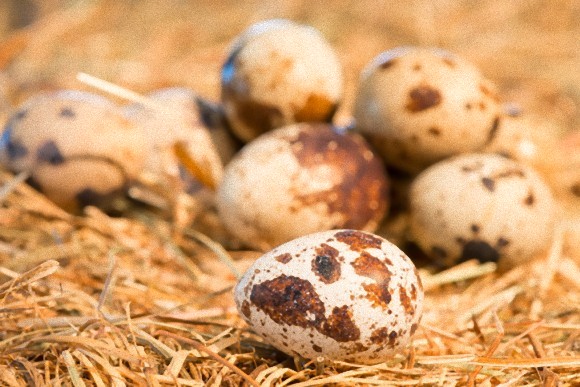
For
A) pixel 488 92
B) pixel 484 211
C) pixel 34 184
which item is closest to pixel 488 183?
pixel 484 211

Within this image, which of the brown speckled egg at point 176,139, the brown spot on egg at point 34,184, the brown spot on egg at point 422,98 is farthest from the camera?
the brown speckled egg at point 176,139

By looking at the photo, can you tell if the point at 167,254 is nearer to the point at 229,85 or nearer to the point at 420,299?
the point at 229,85

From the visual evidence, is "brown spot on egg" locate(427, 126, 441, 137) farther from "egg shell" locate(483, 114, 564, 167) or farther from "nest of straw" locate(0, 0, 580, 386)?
"nest of straw" locate(0, 0, 580, 386)

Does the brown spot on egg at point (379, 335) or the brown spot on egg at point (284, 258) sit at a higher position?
the brown spot on egg at point (284, 258)

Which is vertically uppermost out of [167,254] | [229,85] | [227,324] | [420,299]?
[229,85]

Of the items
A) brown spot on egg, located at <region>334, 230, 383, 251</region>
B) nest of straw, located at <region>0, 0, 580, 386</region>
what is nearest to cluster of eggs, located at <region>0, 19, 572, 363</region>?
nest of straw, located at <region>0, 0, 580, 386</region>

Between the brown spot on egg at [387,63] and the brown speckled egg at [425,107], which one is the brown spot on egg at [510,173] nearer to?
the brown speckled egg at [425,107]

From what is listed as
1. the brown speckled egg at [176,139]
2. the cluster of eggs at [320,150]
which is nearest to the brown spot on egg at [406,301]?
the cluster of eggs at [320,150]

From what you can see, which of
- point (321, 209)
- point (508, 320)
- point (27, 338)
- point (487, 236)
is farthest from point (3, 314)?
point (487, 236)
